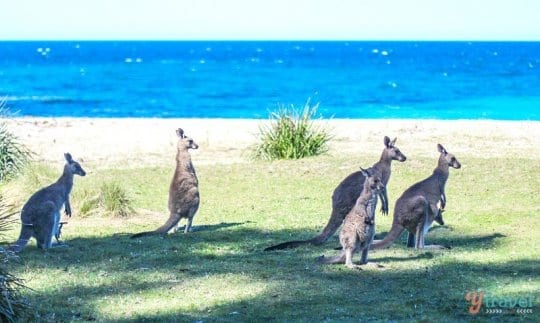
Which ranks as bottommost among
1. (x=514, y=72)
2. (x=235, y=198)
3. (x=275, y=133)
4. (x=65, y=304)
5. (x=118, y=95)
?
(x=65, y=304)

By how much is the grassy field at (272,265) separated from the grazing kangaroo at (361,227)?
157mm

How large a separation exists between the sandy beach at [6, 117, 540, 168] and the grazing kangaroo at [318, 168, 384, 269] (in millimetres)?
9247

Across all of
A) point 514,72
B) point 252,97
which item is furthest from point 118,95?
point 514,72

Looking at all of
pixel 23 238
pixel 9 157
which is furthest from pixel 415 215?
pixel 9 157

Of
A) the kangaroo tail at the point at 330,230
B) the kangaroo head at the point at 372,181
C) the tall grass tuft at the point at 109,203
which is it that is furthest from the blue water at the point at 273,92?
the kangaroo head at the point at 372,181

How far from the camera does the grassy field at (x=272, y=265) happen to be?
700 centimetres

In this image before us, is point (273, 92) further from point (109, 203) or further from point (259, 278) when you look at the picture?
point (259, 278)

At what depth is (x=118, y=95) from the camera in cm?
5188

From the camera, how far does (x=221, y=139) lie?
22.6 meters

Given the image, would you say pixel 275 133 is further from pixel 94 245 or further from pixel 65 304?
pixel 65 304

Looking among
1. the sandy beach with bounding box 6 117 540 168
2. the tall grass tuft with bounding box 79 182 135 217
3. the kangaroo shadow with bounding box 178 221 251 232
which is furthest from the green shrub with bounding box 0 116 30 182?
the kangaroo shadow with bounding box 178 221 251 232

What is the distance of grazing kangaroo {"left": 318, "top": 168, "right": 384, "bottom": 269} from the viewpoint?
312 inches

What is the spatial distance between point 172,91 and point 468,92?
17.2m

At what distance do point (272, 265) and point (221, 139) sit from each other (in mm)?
14277
